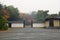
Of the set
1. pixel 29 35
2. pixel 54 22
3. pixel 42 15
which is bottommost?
pixel 29 35

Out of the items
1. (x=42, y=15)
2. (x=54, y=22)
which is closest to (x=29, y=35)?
(x=54, y=22)

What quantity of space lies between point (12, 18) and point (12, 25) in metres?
11.5

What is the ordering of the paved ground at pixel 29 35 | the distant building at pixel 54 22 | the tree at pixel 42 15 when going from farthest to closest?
1. the tree at pixel 42 15
2. the distant building at pixel 54 22
3. the paved ground at pixel 29 35

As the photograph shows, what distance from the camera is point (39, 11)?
88938 millimetres

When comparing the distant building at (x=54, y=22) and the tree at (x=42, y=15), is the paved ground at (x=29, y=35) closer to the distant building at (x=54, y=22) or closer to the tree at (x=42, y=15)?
the distant building at (x=54, y=22)

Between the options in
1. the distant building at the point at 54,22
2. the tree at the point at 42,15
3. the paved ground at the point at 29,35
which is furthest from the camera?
the tree at the point at 42,15

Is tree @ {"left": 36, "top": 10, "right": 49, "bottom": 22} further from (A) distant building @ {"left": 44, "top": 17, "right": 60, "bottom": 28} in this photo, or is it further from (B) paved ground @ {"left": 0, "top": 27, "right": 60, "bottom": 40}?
(B) paved ground @ {"left": 0, "top": 27, "right": 60, "bottom": 40}

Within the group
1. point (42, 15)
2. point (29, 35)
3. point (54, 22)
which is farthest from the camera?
point (42, 15)

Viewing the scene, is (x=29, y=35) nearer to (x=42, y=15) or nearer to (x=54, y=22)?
(x=54, y=22)

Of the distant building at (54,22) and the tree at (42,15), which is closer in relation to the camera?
the distant building at (54,22)

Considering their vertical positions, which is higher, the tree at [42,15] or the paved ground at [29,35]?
the tree at [42,15]

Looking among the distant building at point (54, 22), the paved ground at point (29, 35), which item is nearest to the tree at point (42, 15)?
the distant building at point (54, 22)

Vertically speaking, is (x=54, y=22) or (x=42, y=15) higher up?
(x=42, y=15)

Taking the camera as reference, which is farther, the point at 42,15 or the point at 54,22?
the point at 42,15
